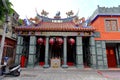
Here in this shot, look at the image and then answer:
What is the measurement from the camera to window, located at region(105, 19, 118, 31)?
39.5 feet

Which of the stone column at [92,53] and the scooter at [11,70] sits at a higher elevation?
the stone column at [92,53]

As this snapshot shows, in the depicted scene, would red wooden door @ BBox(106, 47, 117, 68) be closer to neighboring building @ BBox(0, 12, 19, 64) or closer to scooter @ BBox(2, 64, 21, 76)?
scooter @ BBox(2, 64, 21, 76)

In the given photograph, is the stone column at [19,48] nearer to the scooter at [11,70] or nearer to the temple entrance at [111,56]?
the scooter at [11,70]

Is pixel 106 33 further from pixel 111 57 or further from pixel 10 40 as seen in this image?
pixel 10 40

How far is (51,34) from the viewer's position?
11.5 metres

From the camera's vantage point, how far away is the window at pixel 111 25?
12.1 m

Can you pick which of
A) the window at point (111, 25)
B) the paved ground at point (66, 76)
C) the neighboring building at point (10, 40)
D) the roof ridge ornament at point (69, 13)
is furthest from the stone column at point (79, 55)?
the neighboring building at point (10, 40)

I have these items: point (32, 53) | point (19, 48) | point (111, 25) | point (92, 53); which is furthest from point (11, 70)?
point (111, 25)

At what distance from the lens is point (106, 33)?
11.8 meters

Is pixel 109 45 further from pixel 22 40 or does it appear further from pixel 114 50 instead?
pixel 22 40

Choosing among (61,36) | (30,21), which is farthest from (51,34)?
(30,21)

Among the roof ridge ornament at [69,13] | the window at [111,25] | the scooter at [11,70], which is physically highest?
the roof ridge ornament at [69,13]

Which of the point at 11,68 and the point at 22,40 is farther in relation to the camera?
the point at 22,40

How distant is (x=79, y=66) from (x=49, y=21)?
6.85 meters
